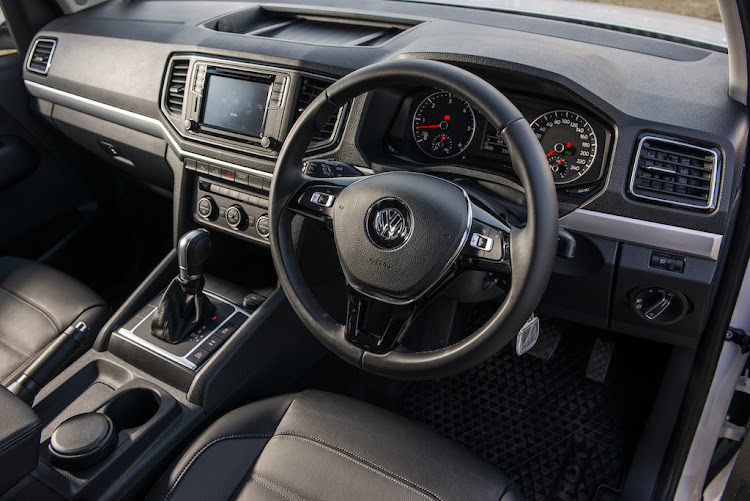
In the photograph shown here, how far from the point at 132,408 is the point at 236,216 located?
1.82ft

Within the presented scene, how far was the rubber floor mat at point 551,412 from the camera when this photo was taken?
182 cm

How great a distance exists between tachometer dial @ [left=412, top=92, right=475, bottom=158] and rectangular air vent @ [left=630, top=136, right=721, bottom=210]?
1.22 feet

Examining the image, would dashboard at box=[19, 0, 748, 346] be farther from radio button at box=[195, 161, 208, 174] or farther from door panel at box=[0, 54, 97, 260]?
door panel at box=[0, 54, 97, 260]

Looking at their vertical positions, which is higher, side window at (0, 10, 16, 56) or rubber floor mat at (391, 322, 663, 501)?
side window at (0, 10, 16, 56)

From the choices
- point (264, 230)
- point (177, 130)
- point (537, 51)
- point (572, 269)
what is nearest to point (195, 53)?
point (177, 130)

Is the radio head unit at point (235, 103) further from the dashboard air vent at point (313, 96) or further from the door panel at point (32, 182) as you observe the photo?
the door panel at point (32, 182)

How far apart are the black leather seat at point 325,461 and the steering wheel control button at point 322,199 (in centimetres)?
44

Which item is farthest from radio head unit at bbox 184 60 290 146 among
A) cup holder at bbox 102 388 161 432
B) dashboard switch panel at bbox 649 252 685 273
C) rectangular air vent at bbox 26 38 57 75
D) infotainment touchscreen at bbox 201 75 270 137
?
dashboard switch panel at bbox 649 252 685 273

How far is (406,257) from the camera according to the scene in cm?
106

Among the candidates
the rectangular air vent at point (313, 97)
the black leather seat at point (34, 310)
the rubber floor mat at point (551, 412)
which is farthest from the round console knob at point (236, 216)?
the rubber floor mat at point (551, 412)

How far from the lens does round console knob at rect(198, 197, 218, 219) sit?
1.79 m

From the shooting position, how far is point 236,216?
172 cm

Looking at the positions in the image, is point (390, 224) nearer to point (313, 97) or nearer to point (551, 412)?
point (313, 97)

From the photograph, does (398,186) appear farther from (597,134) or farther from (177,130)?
(177,130)
